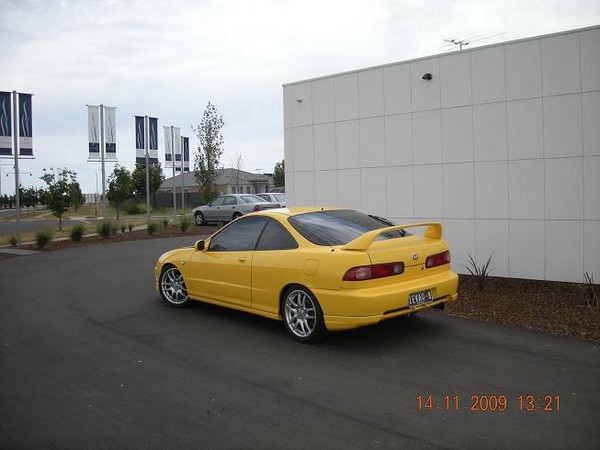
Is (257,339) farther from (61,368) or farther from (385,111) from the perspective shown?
(385,111)

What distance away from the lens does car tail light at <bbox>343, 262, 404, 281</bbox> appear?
19.1 feet

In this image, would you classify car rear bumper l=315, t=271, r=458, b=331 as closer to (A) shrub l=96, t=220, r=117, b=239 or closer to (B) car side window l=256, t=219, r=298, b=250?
(B) car side window l=256, t=219, r=298, b=250

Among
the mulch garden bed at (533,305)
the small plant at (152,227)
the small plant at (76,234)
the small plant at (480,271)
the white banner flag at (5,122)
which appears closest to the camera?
the mulch garden bed at (533,305)

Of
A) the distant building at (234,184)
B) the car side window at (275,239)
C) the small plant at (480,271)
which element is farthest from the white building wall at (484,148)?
the distant building at (234,184)

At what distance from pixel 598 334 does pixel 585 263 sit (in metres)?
2.62

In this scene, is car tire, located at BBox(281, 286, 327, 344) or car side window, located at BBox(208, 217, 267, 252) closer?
car tire, located at BBox(281, 286, 327, 344)

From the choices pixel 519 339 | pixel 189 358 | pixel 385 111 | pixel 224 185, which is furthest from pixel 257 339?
pixel 224 185

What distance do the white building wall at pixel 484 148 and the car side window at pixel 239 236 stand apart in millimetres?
4294

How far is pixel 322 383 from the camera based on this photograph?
5.05 metres

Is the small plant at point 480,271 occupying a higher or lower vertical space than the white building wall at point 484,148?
lower

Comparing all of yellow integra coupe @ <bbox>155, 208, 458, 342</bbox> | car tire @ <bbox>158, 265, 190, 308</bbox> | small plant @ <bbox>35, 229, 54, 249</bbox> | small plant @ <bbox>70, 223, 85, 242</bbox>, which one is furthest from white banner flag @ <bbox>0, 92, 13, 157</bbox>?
yellow integra coupe @ <bbox>155, 208, 458, 342</bbox>

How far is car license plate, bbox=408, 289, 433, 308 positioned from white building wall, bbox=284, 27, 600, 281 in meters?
3.82

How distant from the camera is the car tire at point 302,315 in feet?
20.1

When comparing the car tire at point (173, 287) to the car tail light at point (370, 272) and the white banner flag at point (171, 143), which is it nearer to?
the car tail light at point (370, 272)
